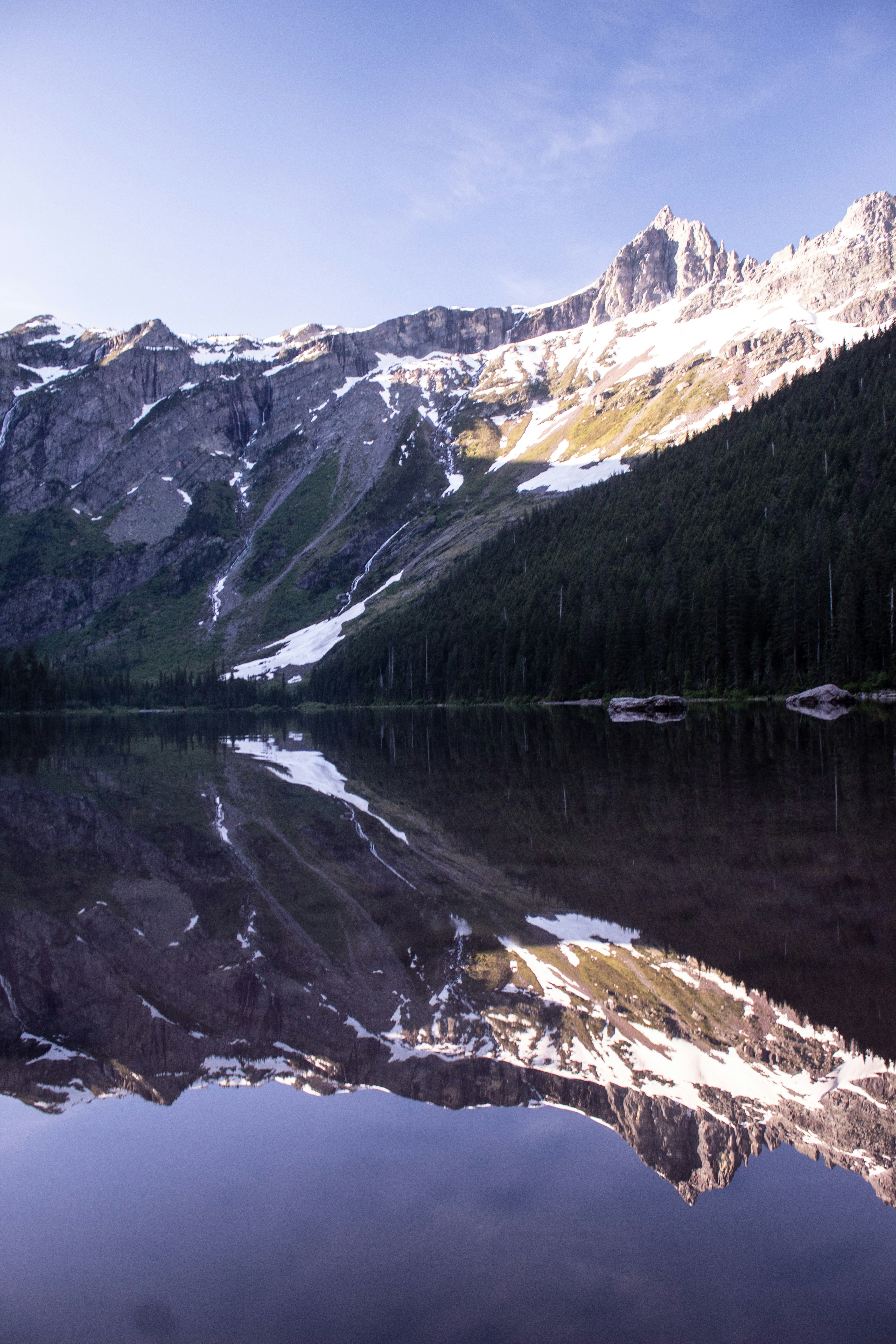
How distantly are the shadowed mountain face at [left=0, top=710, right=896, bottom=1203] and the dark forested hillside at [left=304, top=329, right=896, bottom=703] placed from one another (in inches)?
2049

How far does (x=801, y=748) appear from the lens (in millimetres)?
23844

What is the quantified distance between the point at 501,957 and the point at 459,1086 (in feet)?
7.45

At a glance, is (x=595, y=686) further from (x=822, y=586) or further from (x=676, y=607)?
(x=822, y=586)

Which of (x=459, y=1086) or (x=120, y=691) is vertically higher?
(x=459, y=1086)

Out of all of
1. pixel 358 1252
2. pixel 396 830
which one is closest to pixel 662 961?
pixel 358 1252

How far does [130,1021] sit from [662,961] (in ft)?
15.3

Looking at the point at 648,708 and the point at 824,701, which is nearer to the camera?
the point at 824,701

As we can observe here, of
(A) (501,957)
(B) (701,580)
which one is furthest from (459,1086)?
(B) (701,580)

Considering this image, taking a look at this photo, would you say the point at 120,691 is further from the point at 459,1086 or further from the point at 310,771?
the point at 459,1086

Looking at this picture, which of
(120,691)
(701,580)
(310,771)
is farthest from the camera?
(120,691)

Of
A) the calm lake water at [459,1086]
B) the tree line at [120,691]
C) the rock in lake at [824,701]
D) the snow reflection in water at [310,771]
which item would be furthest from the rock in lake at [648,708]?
the tree line at [120,691]

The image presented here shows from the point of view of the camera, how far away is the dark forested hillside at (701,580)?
63812 mm

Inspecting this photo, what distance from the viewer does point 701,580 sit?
76250 mm

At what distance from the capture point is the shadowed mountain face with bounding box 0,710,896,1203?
498cm
